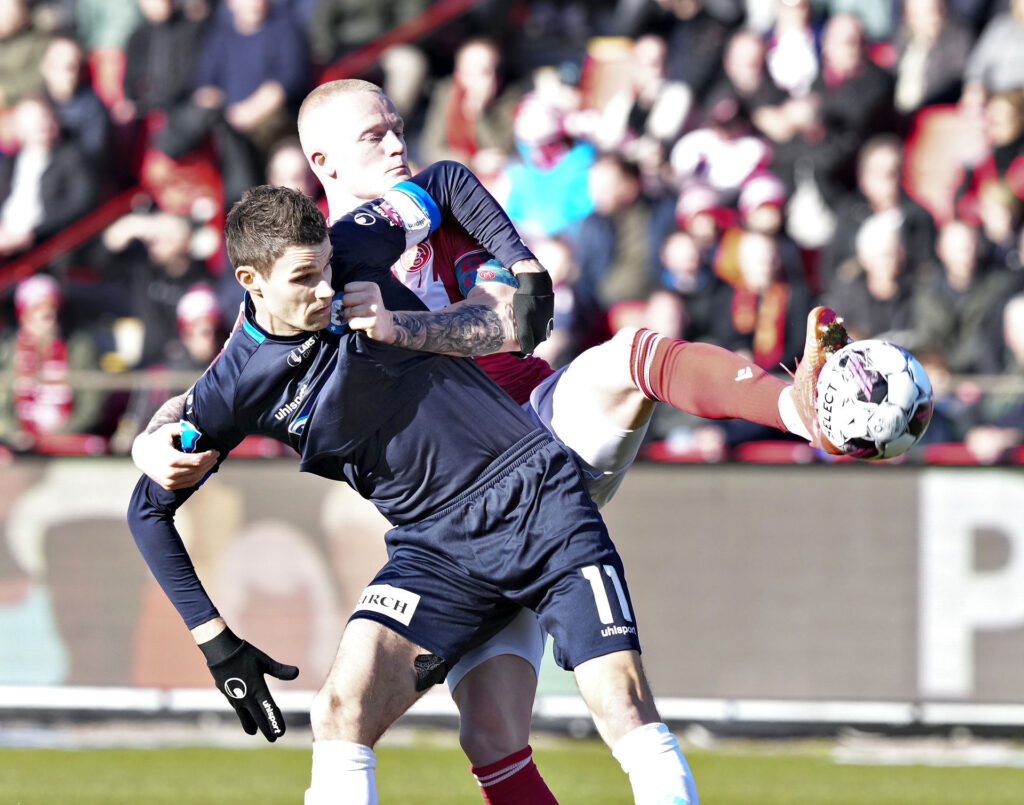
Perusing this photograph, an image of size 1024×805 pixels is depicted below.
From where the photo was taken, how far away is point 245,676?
477cm

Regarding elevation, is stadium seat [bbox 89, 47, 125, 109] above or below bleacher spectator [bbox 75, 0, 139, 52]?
below

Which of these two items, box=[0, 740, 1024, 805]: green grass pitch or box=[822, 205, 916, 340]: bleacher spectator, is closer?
box=[0, 740, 1024, 805]: green grass pitch

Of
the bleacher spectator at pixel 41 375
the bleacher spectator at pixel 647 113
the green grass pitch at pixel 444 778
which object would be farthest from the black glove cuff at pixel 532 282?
the bleacher spectator at pixel 647 113

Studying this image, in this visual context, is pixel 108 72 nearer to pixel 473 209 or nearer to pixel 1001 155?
pixel 1001 155

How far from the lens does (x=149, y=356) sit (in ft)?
33.1

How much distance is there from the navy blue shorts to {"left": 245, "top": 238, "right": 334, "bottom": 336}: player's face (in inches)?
29.4

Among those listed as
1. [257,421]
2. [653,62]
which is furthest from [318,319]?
[653,62]

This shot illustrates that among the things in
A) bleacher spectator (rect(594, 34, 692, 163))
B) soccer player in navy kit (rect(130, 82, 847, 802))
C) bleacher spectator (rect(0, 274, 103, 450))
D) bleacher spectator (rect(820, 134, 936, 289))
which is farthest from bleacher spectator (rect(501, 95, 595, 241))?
Answer: soccer player in navy kit (rect(130, 82, 847, 802))

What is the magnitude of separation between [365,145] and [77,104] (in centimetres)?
707

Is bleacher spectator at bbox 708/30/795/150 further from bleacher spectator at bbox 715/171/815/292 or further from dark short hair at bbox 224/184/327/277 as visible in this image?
dark short hair at bbox 224/184/327/277

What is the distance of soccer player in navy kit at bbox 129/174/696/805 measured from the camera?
4391 millimetres

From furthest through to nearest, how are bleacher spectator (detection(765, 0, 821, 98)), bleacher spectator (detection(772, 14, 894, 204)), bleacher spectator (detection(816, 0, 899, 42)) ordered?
bleacher spectator (detection(816, 0, 899, 42))
bleacher spectator (detection(765, 0, 821, 98))
bleacher spectator (detection(772, 14, 894, 204))

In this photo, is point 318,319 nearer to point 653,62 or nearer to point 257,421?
point 257,421

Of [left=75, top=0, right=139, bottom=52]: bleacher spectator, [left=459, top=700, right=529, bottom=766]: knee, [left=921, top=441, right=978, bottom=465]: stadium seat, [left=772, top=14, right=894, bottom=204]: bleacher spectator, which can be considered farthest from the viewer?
[left=75, top=0, right=139, bottom=52]: bleacher spectator
